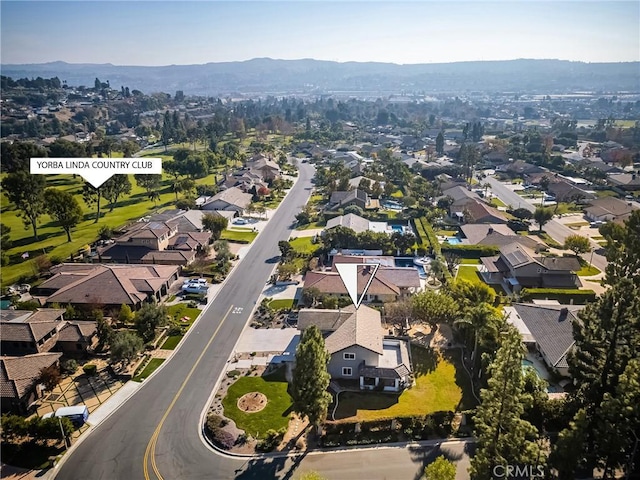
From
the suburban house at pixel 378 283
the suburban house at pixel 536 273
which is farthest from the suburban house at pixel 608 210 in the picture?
the suburban house at pixel 378 283

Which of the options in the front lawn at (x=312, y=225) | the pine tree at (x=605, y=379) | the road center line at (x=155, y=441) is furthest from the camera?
the front lawn at (x=312, y=225)

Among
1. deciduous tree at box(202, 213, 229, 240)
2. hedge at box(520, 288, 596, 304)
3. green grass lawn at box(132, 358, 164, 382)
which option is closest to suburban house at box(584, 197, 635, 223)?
hedge at box(520, 288, 596, 304)

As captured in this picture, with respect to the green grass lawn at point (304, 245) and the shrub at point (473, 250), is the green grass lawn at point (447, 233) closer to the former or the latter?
the shrub at point (473, 250)

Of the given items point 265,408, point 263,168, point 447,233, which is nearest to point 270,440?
point 265,408

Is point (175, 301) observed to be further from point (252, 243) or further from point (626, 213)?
point (626, 213)

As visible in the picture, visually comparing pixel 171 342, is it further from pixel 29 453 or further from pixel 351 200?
pixel 351 200

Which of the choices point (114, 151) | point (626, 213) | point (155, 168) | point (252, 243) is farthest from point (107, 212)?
point (626, 213)

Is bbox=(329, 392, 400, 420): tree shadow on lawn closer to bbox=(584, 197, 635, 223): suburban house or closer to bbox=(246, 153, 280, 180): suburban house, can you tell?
bbox=(584, 197, 635, 223): suburban house
